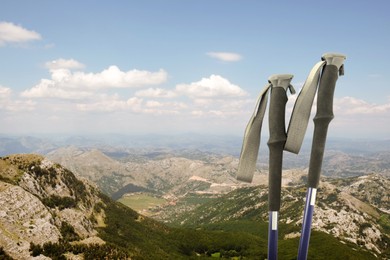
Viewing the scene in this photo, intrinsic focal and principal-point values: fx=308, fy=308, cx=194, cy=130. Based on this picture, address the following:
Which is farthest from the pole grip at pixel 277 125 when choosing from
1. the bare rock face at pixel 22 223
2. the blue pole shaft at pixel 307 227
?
the bare rock face at pixel 22 223

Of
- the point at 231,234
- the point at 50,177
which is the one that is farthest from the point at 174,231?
the point at 50,177

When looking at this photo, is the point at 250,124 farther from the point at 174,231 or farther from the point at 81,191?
the point at 174,231

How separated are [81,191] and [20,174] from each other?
29.9 m

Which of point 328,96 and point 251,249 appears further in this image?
point 251,249

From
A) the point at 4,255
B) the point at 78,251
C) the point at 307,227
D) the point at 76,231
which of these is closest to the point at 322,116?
the point at 307,227

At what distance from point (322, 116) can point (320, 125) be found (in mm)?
596

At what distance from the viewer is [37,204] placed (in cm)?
8175

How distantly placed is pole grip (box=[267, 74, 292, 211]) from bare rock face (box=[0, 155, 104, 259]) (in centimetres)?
6289

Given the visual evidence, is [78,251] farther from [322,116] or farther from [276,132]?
[322,116]

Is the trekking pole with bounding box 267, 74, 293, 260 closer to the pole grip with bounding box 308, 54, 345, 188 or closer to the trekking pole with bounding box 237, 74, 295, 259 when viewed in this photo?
the trekking pole with bounding box 237, 74, 295, 259

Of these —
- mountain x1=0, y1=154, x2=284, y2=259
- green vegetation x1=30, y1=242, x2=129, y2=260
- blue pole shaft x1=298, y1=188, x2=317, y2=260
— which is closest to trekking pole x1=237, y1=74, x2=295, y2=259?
blue pole shaft x1=298, y1=188, x2=317, y2=260

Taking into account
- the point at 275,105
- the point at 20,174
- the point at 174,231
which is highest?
the point at 275,105

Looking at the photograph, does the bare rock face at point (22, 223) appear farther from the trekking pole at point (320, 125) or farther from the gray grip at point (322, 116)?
the gray grip at point (322, 116)

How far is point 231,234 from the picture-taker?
174m
